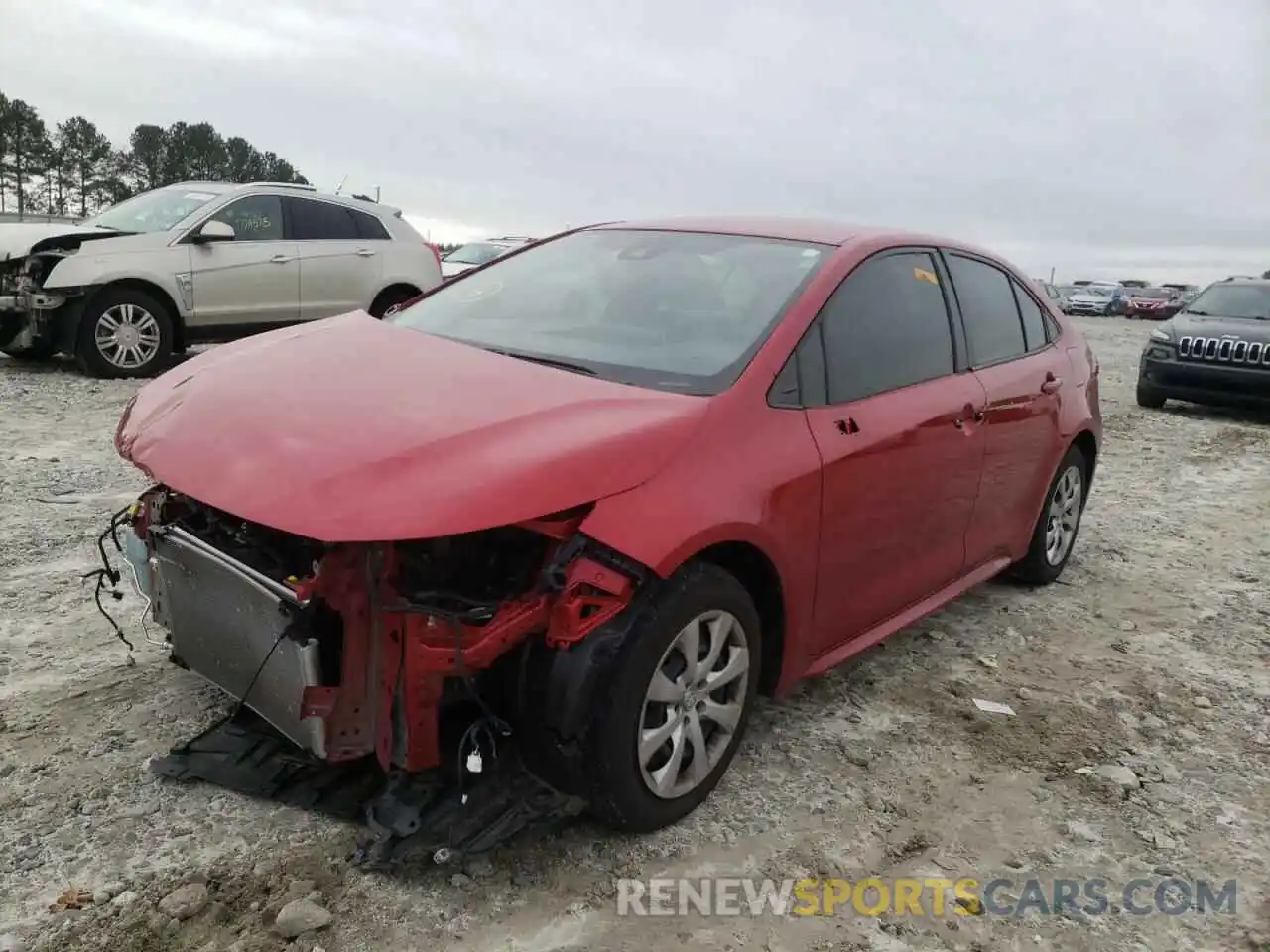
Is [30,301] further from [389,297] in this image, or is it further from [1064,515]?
[1064,515]

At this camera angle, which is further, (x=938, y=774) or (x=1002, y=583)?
(x=1002, y=583)

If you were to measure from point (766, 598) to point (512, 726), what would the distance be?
875 mm

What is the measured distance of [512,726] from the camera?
8.48ft

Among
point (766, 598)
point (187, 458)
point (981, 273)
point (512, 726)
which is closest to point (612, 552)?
point (512, 726)

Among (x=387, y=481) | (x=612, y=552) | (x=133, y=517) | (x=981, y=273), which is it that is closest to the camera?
(x=387, y=481)

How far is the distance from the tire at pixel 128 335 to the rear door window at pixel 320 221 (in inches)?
58.4

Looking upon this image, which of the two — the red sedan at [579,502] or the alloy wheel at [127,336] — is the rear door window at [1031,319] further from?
the alloy wheel at [127,336]

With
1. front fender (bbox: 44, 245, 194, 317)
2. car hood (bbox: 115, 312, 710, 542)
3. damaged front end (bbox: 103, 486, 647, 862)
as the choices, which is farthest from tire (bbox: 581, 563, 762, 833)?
front fender (bbox: 44, 245, 194, 317)

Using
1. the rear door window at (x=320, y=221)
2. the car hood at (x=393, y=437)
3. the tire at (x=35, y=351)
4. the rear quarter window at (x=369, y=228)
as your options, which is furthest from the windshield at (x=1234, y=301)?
the tire at (x=35, y=351)

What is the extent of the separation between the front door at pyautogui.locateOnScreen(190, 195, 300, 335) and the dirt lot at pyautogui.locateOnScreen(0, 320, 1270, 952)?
172 inches

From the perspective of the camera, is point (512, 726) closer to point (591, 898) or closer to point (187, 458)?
point (591, 898)

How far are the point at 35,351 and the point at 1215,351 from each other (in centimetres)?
1182

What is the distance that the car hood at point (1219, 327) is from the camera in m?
10.9

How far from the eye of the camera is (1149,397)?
12.0 m
